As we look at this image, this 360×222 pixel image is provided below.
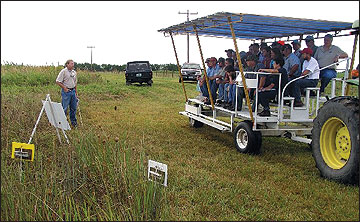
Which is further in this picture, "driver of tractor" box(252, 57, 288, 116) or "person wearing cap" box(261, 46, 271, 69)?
"person wearing cap" box(261, 46, 271, 69)

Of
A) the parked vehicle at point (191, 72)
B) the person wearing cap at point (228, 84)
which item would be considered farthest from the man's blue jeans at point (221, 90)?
the parked vehicle at point (191, 72)

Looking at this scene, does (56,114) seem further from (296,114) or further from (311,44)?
(311,44)

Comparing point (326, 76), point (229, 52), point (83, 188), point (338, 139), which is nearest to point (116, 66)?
point (229, 52)

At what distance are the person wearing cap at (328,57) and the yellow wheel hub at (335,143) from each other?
2.25 meters

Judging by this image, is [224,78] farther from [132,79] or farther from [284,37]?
[132,79]

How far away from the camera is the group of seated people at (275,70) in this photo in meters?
6.60

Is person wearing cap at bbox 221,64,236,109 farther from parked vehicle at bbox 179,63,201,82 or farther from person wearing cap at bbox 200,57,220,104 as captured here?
parked vehicle at bbox 179,63,201,82

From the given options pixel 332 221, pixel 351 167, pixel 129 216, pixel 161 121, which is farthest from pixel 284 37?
pixel 129 216

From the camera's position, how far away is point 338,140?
5117 millimetres

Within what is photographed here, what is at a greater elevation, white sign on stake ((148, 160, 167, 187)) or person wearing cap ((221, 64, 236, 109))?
person wearing cap ((221, 64, 236, 109))

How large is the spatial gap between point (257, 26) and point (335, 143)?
10.8 feet

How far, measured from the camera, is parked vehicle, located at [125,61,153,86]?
2339 cm

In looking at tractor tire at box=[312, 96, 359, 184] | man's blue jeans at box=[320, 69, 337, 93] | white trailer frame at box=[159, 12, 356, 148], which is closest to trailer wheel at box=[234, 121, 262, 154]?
white trailer frame at box=[159, 12, 356, 148]

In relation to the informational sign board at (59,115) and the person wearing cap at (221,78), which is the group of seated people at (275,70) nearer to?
the person wearing cap at (221,78)
